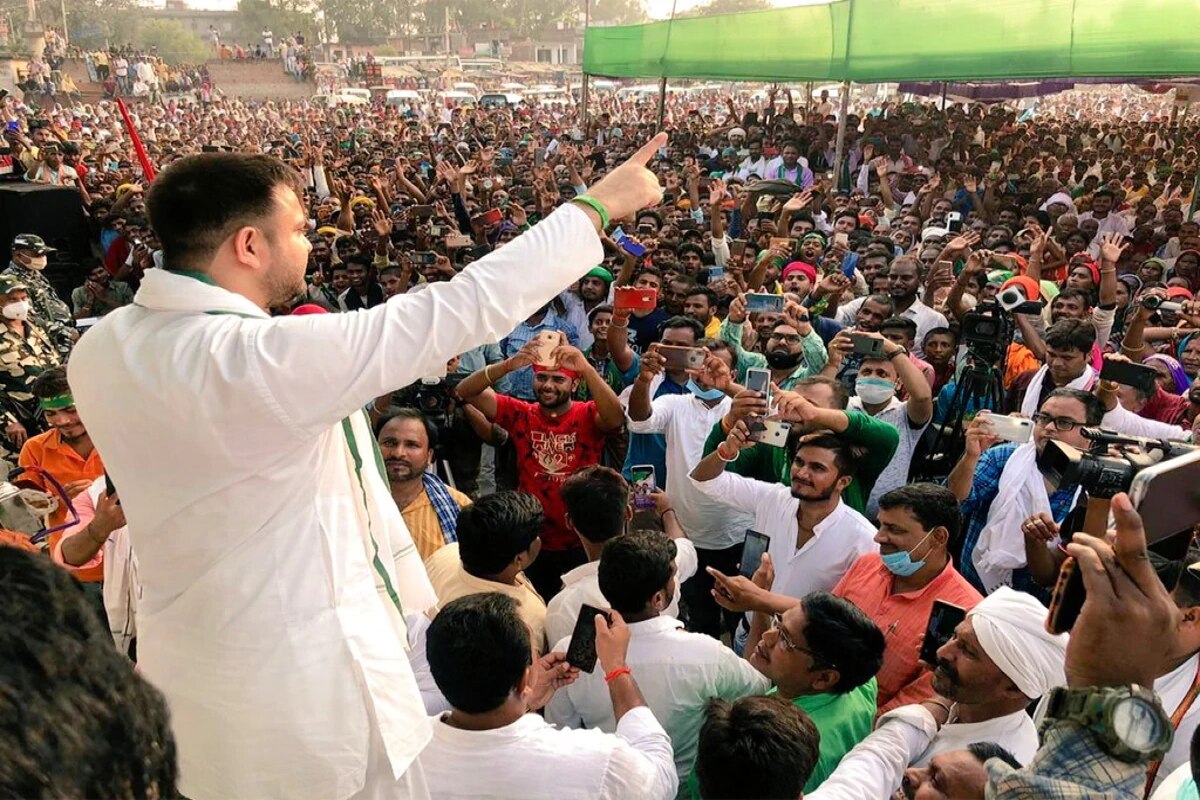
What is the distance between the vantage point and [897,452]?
405 cm

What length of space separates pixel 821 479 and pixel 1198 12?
700 cm

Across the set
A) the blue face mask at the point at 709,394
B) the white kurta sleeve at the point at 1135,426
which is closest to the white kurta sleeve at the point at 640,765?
the blue face mask at the point at 709,394

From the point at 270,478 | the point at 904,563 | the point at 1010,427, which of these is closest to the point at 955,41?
the point at 1010,427

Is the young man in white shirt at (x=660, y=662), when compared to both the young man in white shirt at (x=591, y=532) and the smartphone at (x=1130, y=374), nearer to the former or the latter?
the young man in white shirt at (x=591, y=532)

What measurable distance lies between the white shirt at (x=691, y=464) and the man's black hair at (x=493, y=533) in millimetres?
1169

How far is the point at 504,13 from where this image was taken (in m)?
78.8

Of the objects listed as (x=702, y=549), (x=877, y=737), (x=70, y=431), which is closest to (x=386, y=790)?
(x=877, y=737)

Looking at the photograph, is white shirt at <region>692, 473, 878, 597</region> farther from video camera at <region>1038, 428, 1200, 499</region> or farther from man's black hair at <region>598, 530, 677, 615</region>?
video camera at <region>1038, 428, 1200, 499</region>

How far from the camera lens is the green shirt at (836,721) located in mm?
2160

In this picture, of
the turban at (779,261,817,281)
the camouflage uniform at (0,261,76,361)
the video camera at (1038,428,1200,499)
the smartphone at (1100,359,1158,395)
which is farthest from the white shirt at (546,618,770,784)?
the camouflage uniform at (0,261,76,361)

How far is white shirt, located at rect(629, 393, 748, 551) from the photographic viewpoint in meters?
3.85

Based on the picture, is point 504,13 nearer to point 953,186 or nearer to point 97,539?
point 953,186

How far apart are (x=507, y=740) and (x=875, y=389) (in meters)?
2.74

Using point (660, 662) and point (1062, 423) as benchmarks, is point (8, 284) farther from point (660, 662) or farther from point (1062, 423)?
point (1062, 423)
